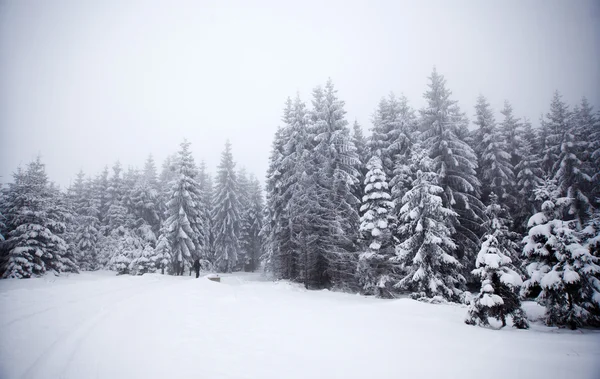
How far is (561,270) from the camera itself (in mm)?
9320

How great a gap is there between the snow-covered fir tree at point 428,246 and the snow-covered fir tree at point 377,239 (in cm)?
95

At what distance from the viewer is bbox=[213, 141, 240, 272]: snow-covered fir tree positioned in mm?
38125

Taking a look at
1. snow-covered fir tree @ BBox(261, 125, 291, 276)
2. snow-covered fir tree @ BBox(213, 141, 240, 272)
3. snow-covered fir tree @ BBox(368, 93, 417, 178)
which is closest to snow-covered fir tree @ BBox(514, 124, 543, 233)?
snow-covered fir tree @ BBox(368, 93, 417, 178)

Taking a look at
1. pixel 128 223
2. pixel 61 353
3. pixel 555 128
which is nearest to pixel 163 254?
pixel 128 223

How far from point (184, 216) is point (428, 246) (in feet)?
80.6

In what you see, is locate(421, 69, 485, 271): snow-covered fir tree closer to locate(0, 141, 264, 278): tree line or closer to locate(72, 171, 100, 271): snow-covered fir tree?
locate(0, 141, 264, 278): tree line

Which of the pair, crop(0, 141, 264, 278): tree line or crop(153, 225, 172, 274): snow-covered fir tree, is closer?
crop(0, 141, 264, 278): tree line

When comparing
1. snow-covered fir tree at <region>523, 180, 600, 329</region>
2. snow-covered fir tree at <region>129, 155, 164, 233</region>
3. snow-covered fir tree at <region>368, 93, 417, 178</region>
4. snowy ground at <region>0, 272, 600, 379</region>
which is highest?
snow-covered fir tree at <region>368, 93, 417, 178</region>

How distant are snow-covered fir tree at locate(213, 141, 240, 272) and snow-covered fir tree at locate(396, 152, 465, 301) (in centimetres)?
2648

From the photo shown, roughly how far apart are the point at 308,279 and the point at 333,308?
850 centimetres

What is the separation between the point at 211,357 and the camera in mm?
5641

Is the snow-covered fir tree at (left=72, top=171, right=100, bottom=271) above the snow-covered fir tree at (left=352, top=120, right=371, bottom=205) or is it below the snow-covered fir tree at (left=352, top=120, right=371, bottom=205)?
below

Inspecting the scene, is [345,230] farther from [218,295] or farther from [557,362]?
[557,362]

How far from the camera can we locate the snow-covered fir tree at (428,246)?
1606 cm
